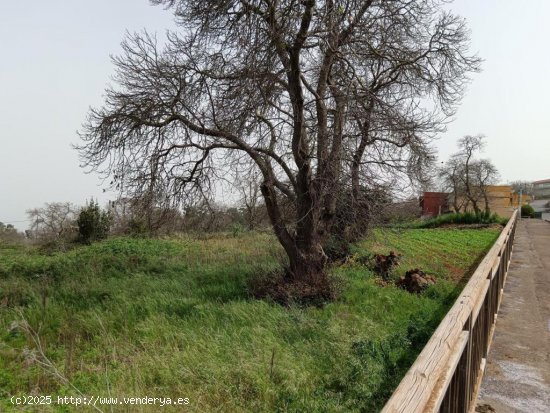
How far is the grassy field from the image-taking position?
4773mm

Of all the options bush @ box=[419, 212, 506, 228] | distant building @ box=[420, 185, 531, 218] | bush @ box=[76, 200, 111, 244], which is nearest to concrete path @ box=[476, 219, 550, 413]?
bush @ box=[76, 200, 111, 244]

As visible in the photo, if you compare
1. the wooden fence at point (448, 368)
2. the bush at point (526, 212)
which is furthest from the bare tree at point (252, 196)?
the bush at point (526, 212)

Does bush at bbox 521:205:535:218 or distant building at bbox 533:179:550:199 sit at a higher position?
distant building at bbox 533:179:550:199

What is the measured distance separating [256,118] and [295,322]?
4.96 metres

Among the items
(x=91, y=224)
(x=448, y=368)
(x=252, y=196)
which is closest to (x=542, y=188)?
(x=91, y=224)

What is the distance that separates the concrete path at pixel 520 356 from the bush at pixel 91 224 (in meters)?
20.8

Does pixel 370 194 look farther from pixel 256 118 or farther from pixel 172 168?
pixel 172 168

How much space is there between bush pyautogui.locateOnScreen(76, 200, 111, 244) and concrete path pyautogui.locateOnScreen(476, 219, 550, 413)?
68.2 feet

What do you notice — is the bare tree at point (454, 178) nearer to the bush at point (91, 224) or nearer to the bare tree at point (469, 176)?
the bare tree at point (469, 176)

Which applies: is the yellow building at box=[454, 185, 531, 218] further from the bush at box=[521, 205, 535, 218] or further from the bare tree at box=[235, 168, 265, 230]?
the bare tree at box=[235, 168, 265, 230]

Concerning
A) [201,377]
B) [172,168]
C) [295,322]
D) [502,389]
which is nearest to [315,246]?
[295,322]

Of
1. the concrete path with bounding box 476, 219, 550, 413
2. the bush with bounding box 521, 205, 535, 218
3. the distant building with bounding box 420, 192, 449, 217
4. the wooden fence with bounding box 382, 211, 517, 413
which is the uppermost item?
the distant building with bounding box 420, 192, 449, 217

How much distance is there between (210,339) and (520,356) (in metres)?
3.91

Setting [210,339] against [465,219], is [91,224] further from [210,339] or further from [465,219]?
[465,219]
